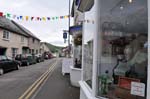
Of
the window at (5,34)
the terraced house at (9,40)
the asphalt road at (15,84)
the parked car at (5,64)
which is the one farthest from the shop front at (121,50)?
the window at (5,34)

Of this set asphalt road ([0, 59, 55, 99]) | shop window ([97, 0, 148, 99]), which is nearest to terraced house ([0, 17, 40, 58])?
asphalt road ([0, 59, 55, 99])

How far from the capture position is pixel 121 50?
4414 millimetres

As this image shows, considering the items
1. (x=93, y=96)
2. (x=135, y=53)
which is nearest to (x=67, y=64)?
(x=93, y=96)

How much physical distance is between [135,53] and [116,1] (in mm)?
1072

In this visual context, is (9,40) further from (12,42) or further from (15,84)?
(15,84)

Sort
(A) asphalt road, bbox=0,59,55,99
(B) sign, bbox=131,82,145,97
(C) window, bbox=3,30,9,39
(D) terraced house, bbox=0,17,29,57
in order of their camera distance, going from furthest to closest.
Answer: (C) window, bbox=3,30,9,39
(D) terraced house, bbox=0,17,29,57
(A) asphalt road, bbox=0,59,55,99
(B) sign, bbox=131,82,145,97

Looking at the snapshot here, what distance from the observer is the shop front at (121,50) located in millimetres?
3642

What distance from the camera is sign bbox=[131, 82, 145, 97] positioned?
358cm

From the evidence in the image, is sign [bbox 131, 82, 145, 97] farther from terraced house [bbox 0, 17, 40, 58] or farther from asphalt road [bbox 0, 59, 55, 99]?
terraced house [bbox 0, 17, 40, 58]

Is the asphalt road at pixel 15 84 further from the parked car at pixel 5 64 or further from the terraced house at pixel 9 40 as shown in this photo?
the terraced house at pixel 9 40

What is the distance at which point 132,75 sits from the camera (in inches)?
156

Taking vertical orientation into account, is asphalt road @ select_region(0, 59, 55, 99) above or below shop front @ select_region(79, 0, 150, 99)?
below

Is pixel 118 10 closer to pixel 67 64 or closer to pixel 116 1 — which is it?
pixel 116 1

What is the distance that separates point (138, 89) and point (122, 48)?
0.91 metres
